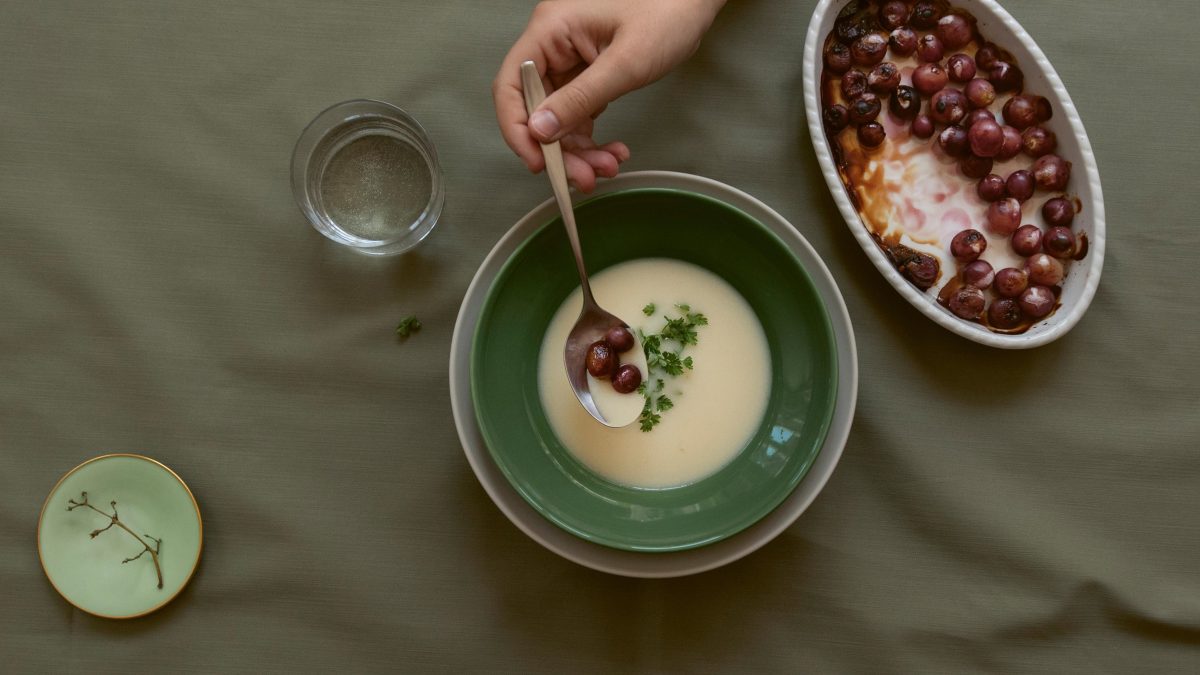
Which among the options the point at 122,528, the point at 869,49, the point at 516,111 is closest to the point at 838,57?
the point at 869,49

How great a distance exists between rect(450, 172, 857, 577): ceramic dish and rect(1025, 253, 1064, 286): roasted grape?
300 millimetres

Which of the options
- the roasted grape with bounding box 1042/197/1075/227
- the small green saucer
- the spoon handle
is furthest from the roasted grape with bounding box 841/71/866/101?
the small green saucer

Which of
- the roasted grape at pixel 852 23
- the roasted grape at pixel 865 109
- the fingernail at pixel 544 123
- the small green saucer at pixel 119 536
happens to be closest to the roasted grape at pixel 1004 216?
the roasted grape at pixel 865 109

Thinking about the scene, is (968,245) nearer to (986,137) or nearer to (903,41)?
(986,137)

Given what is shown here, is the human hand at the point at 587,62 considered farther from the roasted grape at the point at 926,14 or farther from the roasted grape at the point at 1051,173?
the roasted grape at the point at 1051,173

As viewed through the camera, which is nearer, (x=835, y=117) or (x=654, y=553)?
(x=654, y=553)

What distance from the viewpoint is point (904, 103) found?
1.29 meters

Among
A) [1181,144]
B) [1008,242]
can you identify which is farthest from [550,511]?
[1181,144]

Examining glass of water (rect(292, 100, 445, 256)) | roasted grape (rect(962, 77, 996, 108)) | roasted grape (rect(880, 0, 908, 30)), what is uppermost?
glass of water (rect(292, 100, 445, 256))

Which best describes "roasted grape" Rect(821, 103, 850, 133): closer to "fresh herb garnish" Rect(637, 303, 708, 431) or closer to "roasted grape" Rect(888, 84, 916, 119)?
"roasted grape" Rect(888, 84, 916, 119)

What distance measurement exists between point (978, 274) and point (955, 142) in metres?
0.20

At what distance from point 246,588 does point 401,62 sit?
0.85m

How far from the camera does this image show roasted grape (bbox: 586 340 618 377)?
1222 millimetres

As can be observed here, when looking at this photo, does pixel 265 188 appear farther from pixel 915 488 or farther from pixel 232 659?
pixel 915 488
